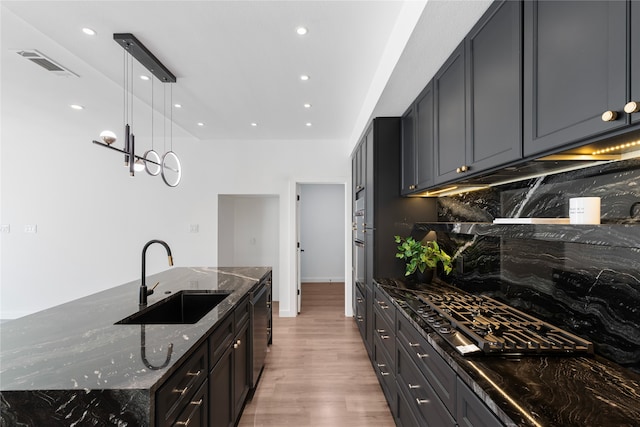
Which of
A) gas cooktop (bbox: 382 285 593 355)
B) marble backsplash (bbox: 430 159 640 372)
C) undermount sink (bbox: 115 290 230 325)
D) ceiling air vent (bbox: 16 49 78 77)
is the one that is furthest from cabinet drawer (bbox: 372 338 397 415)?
ceiling air vent (bbox: 16 49 78 77)

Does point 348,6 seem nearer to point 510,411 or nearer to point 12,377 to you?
point 510,411

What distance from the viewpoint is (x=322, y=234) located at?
23.2ft

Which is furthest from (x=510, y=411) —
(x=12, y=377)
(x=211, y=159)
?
(x=211, y=159)

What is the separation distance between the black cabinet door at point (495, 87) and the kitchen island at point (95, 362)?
5.31ft

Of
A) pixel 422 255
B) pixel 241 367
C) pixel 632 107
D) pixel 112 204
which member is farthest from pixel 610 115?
pixel 112 204

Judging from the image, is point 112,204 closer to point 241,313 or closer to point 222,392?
point 241,313

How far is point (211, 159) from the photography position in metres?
4.71

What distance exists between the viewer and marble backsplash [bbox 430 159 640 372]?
42.1 inches

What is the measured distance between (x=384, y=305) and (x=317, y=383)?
1039 mm

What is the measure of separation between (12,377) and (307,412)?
1.90 metres

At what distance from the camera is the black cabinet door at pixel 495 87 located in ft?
3.90

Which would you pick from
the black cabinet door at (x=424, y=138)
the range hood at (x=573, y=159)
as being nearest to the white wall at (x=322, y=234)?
the black cabinet door at (x=424, y=138)

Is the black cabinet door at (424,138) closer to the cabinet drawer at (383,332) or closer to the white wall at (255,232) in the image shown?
the cabinet drawer at (383,332)

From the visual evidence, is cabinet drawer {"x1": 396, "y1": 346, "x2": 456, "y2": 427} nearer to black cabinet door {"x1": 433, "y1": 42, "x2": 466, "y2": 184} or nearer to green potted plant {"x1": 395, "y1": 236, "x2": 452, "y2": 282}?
green potted plant {"x1": 395, "y1": 236, "x2": 452, "y2": 282}
